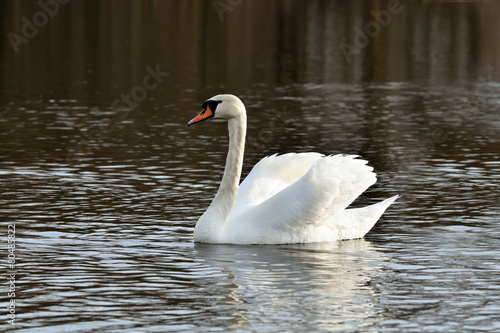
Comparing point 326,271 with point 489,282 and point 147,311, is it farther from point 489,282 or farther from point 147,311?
point 147,311

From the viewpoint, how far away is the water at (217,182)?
12.8m

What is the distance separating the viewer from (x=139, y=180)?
21516 millimetres

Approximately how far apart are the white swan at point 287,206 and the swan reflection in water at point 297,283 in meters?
0.16

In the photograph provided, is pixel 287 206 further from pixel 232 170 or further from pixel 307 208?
pixel 232 170

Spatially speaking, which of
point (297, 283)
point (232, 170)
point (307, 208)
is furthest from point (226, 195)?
point (297, 283)

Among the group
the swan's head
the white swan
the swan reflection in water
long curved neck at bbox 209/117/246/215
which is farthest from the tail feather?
the swan's head

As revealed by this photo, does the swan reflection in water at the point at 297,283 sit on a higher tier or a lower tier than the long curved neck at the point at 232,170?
lower

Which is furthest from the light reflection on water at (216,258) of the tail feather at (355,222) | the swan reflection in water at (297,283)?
the tail feather at (355,222)

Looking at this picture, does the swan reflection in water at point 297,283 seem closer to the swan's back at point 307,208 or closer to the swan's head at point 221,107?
the swan's back at point 307,208

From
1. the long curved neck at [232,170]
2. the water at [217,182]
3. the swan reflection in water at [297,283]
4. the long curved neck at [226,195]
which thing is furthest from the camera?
the long curved neck at [232,170]

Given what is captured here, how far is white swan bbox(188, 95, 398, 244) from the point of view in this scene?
16031 millimetres

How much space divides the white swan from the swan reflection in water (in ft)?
0.52

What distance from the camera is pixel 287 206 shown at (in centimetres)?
1599

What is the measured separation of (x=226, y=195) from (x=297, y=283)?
289cm
